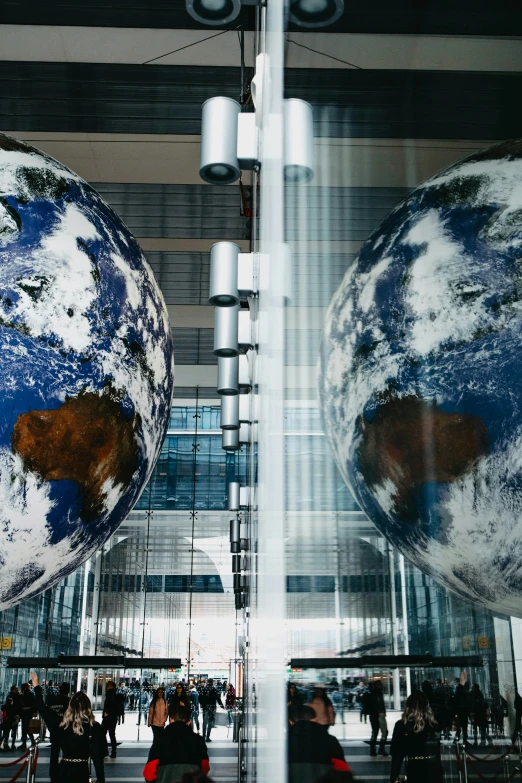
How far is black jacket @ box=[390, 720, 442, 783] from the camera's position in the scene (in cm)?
68

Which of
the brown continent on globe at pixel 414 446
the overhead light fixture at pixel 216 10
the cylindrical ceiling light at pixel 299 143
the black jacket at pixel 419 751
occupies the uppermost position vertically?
the overhead light fixture at pixel 216 10

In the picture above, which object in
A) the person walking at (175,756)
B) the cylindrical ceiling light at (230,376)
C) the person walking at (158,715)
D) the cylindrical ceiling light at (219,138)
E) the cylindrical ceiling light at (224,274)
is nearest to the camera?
the cylindrical ceiling light at (219,138)

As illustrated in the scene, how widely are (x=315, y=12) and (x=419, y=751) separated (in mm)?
772

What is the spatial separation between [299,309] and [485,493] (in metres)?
0.44

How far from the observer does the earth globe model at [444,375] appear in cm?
84

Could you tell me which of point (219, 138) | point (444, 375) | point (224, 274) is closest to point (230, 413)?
point (224, 274)

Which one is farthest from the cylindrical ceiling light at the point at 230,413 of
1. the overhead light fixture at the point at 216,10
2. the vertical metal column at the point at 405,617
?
the vertical metal column at the point at 405,617

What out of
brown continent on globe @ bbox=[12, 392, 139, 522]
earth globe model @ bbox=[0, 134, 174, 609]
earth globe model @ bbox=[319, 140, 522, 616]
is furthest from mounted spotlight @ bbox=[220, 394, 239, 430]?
earth globe model @ bbox=[319, 140, 522, 616]

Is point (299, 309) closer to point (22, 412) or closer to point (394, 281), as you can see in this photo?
point (394, 281)

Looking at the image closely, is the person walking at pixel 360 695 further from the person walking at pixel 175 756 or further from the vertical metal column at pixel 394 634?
the person walking at pixel 175 756

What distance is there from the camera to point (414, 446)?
0.79 m

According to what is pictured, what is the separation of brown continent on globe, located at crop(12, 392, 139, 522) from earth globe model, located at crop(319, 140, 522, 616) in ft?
4.99

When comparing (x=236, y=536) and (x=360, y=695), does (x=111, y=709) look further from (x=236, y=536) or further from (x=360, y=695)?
(x=360, y=695)

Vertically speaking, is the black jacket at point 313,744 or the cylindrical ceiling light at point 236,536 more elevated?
the cylindrical ceiling light at point 236,536
